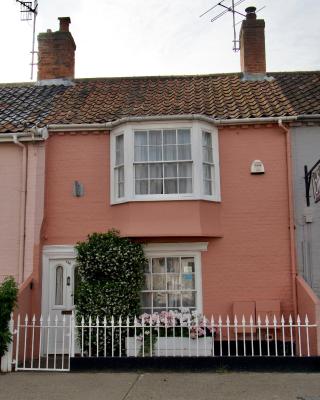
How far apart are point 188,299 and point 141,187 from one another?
2929mm

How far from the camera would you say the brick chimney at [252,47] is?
1519 cm

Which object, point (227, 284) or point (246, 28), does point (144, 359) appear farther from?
point (246, 28)

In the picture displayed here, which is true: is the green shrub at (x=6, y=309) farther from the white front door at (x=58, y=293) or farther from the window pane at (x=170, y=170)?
the window pane at (x=170, y=170)

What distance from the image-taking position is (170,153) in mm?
11766

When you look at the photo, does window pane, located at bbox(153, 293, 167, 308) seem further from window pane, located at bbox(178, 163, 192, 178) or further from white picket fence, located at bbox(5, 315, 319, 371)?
window pane, located at bbox(178, 163, 192, 178)

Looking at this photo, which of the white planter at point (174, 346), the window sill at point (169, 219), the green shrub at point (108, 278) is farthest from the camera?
the window sill at point (169, 219)

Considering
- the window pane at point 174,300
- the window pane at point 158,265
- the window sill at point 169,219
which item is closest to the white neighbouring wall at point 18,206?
the window sill at point 169,219

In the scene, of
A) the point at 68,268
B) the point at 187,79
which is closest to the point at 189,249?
the point at 68,268

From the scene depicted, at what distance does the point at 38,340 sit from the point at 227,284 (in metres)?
4.57

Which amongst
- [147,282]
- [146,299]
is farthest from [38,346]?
[147,282]

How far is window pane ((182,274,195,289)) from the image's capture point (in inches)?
455

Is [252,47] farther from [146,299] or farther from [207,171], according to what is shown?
[146,299]

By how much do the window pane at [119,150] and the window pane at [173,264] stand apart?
2.71 m

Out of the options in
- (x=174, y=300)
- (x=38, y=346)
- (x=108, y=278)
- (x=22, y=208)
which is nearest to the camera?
(x=108, y=278)
